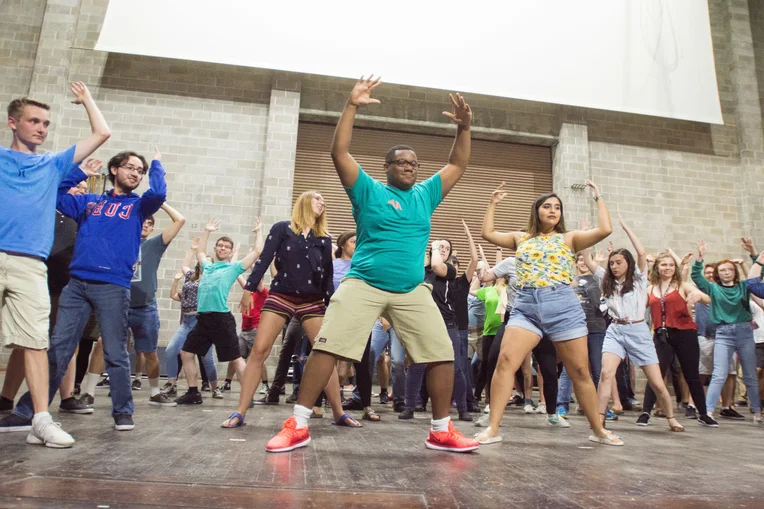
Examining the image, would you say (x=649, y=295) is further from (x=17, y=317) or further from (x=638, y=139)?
(x=638, y=139)

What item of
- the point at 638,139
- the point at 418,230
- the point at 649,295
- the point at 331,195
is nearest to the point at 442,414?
the point at 418,230

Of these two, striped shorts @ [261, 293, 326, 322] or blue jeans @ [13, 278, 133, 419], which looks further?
striped shorts @ [261, 293, 326, 322]

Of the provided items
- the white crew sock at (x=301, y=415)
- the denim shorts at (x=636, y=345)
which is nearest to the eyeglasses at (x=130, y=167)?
the white crew sock at (x=301, y=415)

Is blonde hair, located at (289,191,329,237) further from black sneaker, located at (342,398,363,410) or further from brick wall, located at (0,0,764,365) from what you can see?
brick wall, located at (0,0,764,365)

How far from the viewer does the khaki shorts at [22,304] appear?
2.56 meters

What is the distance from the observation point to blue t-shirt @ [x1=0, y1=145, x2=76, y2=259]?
102 inches

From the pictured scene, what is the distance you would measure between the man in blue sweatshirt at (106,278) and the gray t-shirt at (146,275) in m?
1.53

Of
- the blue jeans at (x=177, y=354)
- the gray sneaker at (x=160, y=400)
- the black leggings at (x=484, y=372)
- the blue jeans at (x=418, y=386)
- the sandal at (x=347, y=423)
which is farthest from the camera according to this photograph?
the black leggings at (x=484, y=372)

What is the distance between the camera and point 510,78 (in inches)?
388

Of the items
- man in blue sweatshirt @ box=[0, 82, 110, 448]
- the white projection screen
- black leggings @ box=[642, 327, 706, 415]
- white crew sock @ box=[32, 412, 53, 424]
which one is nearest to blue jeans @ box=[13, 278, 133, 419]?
man in blue sweatshirt @ box=[0, 82, 110, 448]

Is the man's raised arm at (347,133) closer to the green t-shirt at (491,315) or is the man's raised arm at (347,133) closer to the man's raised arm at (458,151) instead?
the man's raised arm at (458,151)

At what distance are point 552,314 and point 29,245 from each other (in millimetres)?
2714

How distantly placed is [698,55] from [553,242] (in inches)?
369

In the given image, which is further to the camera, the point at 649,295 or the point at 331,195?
the point at 331,195
